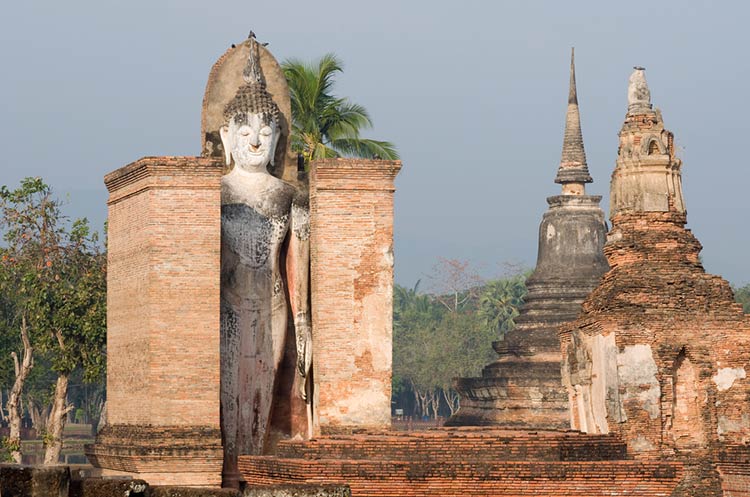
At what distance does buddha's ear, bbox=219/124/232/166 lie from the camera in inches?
816

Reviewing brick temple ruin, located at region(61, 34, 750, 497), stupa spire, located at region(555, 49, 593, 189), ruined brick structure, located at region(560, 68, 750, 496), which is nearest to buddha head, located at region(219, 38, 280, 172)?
brick temple ruin, located at region(61, 34, 750, 497)

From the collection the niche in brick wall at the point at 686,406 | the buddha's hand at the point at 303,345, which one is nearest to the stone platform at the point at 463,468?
the buddha's hand at the point at 303,345

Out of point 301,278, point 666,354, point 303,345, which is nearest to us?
point 666,354

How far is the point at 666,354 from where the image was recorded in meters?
19.9

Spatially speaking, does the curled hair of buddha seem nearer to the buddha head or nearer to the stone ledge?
the buddha head

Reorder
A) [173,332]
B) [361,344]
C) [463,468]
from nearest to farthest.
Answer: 1. [463,468]
2. [173,332]
3. [361,344]

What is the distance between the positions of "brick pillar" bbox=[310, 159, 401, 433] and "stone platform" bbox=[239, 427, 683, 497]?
1642 millimetres

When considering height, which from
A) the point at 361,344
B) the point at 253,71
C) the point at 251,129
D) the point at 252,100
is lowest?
the point at 361,344

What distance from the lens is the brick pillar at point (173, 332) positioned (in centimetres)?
1884

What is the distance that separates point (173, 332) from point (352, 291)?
7.44 feet

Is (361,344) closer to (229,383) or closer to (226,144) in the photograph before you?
(229,383)

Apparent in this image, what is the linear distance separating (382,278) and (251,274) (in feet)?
5.86

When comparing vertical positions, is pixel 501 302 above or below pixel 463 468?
above

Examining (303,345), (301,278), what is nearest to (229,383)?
(303,345)
